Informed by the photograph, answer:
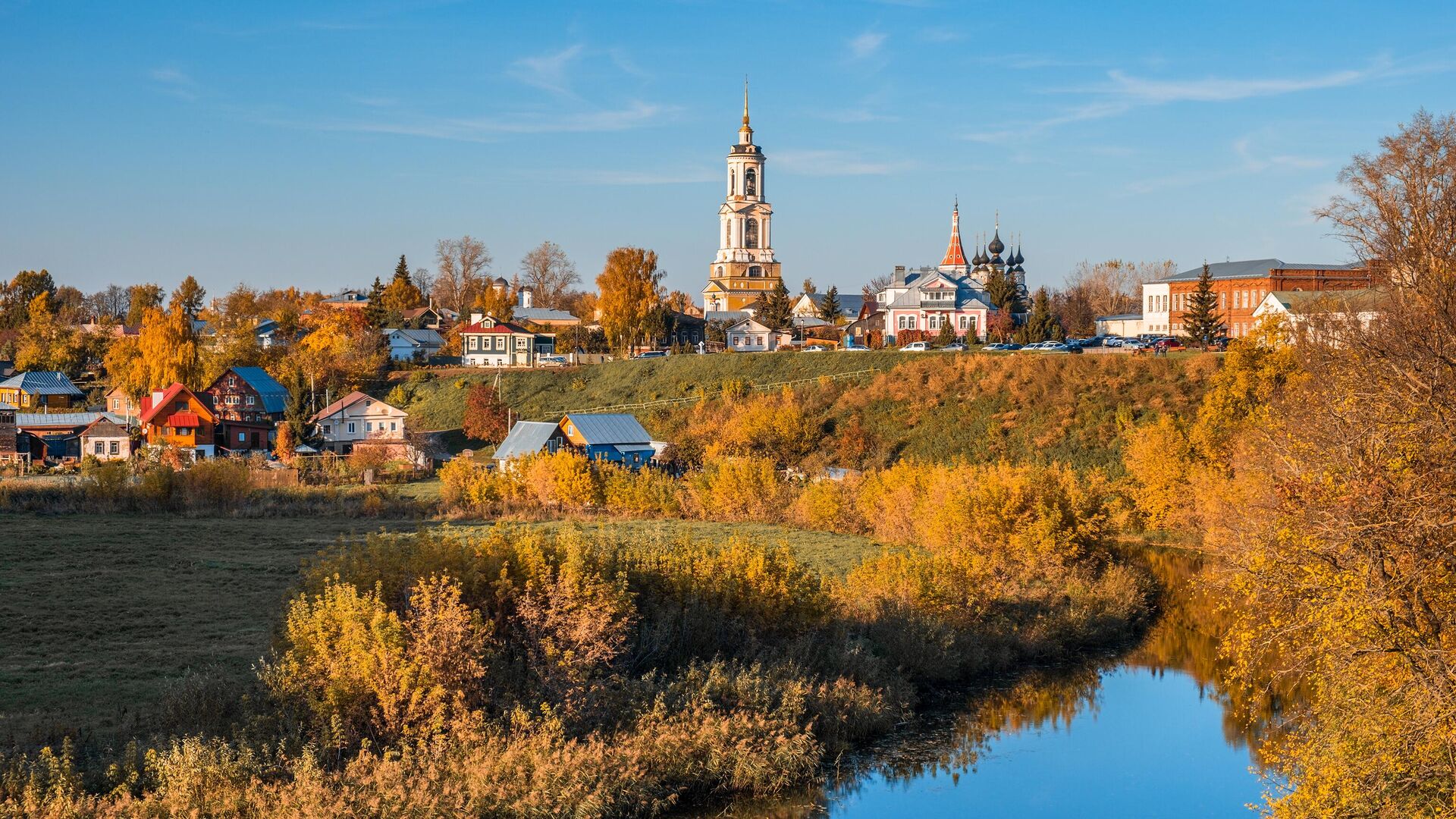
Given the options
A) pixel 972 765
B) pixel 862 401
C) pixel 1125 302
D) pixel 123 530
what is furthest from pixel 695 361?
pixel 1125 302

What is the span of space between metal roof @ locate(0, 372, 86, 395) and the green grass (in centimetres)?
3637

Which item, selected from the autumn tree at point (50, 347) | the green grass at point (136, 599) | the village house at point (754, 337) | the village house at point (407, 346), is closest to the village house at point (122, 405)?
the autumn tree at point (50, 347)

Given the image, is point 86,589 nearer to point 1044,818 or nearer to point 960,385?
point 1044,818

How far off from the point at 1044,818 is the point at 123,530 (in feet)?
89.3

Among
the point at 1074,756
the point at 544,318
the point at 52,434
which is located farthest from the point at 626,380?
the point at 1074,756

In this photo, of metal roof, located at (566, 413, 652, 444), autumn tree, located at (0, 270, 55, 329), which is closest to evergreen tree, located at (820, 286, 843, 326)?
metal roof, located at (566, 413, 652, 444)

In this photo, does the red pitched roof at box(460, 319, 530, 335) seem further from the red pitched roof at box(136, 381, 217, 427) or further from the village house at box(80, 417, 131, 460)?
the village house at box(80, 417, 131, 460)

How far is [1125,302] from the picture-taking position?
4343 inches

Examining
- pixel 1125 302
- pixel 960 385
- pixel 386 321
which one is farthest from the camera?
pixel 1125 302

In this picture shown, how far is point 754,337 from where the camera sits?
8675 cm

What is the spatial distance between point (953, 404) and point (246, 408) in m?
34.6

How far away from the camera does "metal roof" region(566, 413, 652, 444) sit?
46.7 meters

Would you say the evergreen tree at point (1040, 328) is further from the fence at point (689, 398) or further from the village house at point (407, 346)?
the village house at point (407, 346)

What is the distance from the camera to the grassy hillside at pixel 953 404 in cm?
4809
